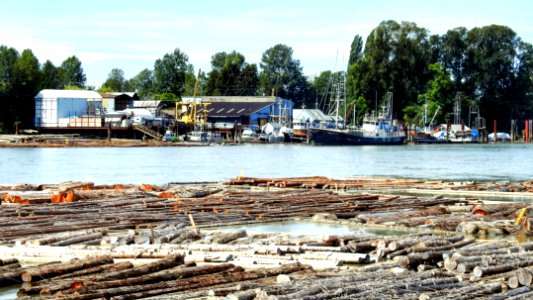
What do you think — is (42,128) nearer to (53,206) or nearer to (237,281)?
(53,206)

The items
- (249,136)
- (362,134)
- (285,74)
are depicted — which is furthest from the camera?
(285,74)

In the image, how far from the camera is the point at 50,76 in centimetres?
15150

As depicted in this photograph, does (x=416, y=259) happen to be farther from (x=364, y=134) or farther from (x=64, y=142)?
(x=364, y=134)

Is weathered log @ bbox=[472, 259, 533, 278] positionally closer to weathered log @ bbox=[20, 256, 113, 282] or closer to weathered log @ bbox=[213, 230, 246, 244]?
weathered log @ bbox=[213, 230, 246, 244]

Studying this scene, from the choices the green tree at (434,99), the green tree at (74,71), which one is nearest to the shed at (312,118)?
the green tree at (434,99)

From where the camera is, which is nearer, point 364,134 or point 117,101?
point 364,134

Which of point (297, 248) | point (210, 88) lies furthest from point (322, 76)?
point (297, 248)

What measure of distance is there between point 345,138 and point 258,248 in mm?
108053

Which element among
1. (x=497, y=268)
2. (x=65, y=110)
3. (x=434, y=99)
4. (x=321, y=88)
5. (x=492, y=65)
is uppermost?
(x=492, y=65)

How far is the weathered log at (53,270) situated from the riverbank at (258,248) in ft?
0.08

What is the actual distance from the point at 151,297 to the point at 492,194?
80.1 feet

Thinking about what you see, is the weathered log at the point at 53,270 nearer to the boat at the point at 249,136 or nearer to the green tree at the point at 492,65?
the boat at the point at 249,136

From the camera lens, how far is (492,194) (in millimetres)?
36469

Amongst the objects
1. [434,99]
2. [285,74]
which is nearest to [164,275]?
[434,99]
